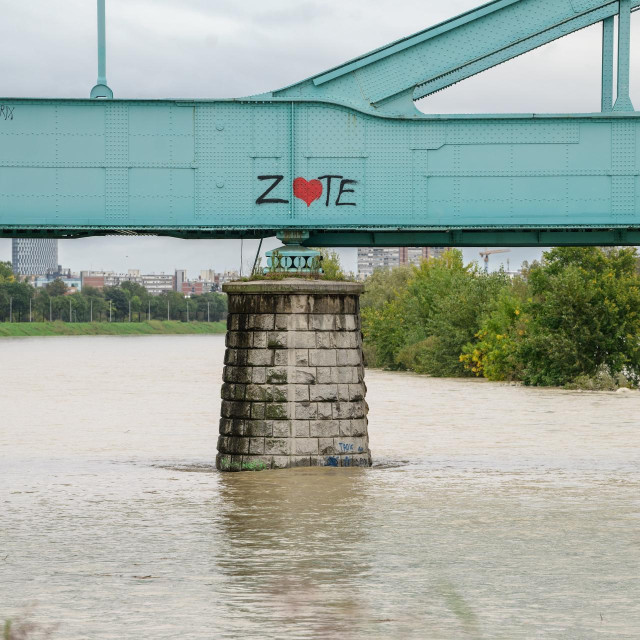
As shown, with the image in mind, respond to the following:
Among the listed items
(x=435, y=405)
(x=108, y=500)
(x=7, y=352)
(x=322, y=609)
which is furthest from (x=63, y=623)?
(x=7, y=352)

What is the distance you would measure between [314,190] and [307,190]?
152 mm

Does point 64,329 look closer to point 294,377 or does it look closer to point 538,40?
point 294,377

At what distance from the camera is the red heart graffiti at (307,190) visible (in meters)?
27.5

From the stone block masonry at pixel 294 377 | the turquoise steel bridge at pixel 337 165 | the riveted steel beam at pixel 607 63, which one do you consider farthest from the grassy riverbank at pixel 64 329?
the riveted steel beam at pixel 607 63

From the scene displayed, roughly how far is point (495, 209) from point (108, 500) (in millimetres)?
10240

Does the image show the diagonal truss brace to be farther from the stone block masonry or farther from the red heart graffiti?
the stone block masonry

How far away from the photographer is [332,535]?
20469 millimetres

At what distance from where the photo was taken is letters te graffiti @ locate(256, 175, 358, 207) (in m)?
27.5

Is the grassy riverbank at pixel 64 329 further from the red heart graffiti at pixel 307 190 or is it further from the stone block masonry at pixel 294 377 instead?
the stone block masonry at pixel 294 377

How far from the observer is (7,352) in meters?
112

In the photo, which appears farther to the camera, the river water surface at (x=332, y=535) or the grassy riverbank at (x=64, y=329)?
the grassy riverbank at (x=64, y=329)

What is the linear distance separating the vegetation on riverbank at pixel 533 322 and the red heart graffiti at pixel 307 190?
28.7 meters

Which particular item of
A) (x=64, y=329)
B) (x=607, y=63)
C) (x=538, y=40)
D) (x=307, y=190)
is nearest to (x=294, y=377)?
(x=307, y=190)

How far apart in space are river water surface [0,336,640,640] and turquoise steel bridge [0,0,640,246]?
18.4 feet
